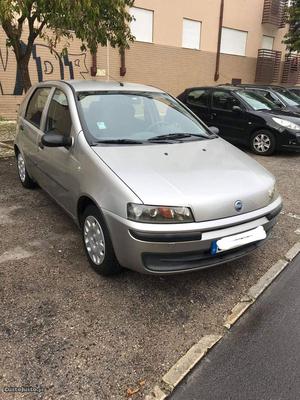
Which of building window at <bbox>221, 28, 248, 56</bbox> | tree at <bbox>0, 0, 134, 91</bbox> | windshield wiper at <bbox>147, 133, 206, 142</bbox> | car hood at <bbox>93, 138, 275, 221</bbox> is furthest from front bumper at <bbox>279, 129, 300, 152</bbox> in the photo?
building window at <bbox>221, 28, 248, 56</bbox>

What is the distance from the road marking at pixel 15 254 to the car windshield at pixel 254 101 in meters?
6.29

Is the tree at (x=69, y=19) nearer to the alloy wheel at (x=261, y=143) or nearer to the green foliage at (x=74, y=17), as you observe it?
the green foliage at (x=74, y=17)

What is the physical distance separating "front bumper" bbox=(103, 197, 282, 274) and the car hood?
0.09m

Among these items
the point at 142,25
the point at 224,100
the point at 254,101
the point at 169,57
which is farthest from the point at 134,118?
the point at 169,57

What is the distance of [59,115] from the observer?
151 inches

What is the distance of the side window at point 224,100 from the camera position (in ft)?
27.6

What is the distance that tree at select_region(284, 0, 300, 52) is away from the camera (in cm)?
1659

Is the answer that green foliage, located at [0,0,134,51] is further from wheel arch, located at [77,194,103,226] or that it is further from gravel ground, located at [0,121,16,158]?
wheel arch, located at [77,194,103,226]

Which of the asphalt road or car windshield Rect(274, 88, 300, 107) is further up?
car windshield Rect(274, 88, 300, 107)

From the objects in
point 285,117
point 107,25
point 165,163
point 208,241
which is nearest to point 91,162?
point 165,163

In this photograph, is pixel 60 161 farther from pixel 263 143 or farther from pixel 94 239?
pixel 263 143

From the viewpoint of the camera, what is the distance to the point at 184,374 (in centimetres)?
220

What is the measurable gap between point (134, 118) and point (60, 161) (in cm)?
86

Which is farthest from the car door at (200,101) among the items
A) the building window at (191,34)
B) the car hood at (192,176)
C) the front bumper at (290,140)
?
the building window at (191,34)
